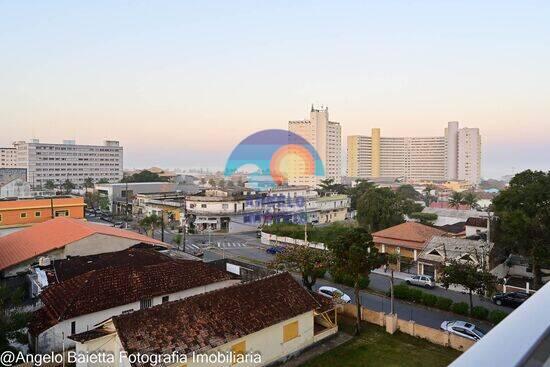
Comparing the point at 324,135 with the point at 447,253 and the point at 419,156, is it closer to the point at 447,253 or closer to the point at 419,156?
the point at 419,156

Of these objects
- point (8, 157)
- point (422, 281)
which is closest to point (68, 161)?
point (8, 157)

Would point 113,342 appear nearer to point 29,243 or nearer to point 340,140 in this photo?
point 29,243

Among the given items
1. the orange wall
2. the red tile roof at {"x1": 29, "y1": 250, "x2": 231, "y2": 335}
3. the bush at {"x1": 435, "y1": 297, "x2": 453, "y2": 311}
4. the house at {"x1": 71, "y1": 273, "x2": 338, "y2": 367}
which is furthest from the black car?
the orange wall

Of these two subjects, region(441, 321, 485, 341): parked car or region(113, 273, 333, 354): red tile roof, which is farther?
region(441, 321, 485, 341): parked car

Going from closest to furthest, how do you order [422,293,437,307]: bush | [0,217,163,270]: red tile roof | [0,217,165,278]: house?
[422,293,437,307]: bush → [0,217,165,278]: house → [0,217,163,270]: red tile roof

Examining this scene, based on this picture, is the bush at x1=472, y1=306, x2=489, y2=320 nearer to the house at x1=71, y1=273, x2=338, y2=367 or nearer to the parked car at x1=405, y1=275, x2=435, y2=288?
the parked car at x1=405, y1=275, x2=435, y2=288
